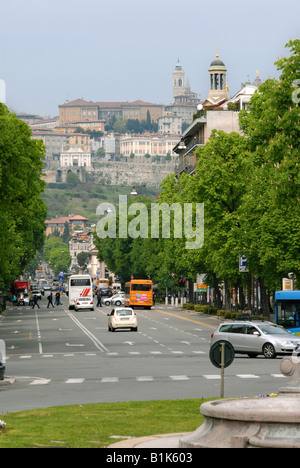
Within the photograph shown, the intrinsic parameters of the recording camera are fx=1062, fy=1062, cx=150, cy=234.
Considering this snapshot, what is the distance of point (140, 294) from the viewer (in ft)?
317

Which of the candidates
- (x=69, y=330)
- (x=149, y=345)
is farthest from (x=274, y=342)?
(x=69, y=330)

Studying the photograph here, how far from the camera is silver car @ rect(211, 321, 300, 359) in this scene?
Answer: 37.0 meters

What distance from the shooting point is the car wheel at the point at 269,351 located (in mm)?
37281

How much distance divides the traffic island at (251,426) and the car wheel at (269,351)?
24629 mm

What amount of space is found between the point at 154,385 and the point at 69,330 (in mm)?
33720

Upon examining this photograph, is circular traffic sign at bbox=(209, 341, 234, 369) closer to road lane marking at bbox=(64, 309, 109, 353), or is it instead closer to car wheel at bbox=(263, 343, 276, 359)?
car wheel at bbox=(263, 343, 276, 359)

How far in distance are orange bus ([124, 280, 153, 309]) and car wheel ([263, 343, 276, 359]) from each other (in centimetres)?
5562

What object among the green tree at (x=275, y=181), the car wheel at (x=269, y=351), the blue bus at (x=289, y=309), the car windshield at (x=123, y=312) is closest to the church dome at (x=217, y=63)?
the green tree at (x=275, y=181)

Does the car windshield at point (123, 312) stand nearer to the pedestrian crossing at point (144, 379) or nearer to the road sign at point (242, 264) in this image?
the road sign at point (242, 264)

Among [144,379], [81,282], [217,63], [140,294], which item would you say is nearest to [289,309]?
[144,379]

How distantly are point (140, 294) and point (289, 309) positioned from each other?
166 feet

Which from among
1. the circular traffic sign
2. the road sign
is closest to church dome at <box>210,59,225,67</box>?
the road sign
